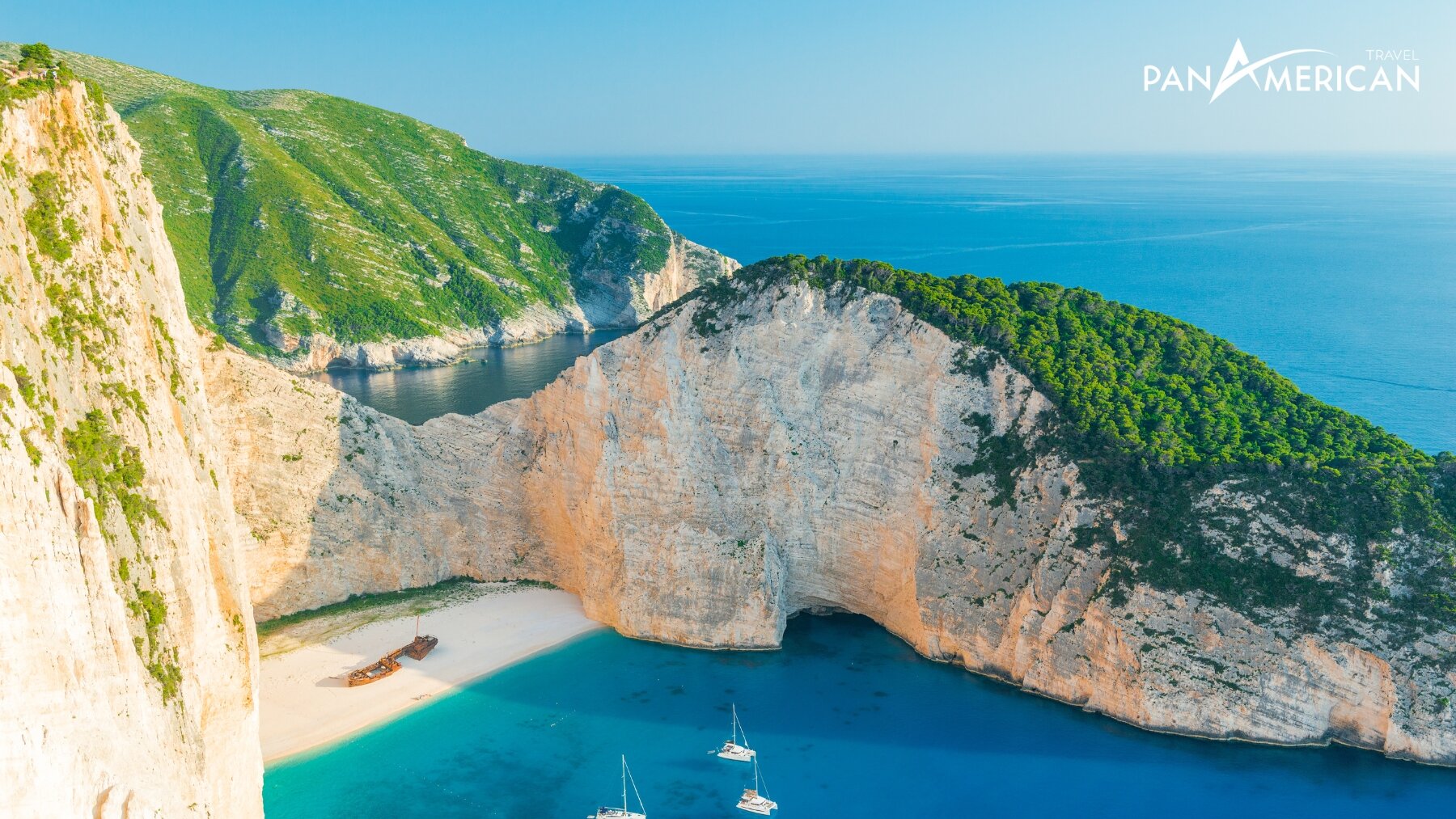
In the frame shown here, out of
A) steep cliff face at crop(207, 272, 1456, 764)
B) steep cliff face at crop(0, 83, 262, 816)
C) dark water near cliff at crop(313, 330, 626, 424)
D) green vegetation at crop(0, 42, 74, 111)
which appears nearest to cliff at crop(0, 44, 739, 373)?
dark water near cliff at crop(313, 330, 626, 424)

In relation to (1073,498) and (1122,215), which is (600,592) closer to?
(1073,498)

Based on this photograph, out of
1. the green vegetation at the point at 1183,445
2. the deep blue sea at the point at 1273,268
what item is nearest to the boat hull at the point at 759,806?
the green vegetation at the point at 1183,445

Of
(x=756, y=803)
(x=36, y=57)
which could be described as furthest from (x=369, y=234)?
(x=756, y=803)

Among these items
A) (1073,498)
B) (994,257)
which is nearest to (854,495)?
(1073,498)

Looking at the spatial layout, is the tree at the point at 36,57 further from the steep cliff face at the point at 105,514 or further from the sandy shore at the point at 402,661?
the sandy shore at the point at 402,661

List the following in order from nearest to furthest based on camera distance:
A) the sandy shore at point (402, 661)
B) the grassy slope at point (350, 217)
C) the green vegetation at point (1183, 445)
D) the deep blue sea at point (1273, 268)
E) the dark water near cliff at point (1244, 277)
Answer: the green vegetation at point (1183, 445)
the sandy shore at point (402, 661)
the deep blue sea at point (1273, 268)
the dark water near cliff at point (1244, 277)
the grassy slope at point (350, 217)

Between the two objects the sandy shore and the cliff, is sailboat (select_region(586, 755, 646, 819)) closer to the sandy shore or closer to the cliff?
the sandy shore
